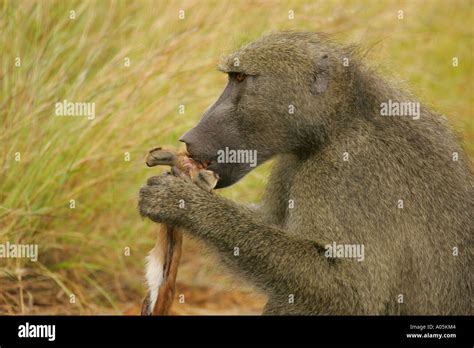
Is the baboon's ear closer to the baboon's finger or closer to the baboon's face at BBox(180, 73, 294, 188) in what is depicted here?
the baboon's face at BBox(180, 73, 294, 188)

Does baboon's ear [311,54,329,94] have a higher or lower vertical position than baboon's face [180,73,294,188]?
higher

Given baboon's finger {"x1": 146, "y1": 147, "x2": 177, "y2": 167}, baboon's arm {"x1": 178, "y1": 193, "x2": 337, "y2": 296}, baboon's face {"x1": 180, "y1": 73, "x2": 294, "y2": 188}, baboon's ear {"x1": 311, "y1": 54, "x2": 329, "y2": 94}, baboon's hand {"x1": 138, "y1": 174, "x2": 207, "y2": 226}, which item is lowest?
baboon's arm {"x1": 178, "y1": 193, "x2": 337, "y2": 296}

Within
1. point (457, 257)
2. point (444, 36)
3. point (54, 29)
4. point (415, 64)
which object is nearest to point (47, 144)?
point (54, 29)

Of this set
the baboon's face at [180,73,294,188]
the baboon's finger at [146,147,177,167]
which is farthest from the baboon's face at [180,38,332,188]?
the baboon's finger at [146,147,177,167]

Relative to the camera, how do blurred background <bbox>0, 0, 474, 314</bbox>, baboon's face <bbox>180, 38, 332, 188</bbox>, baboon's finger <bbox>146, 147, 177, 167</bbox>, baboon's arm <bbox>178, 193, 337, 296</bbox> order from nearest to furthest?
baboon's arm <bbox>178, 193, 337, 296</bbox> → baboon's finger <bbox>146, 147, 177, 167</bbox> → baboon's face <bbox>180, 38, 332, 188</bbox> → blurred background <bbox>0, 0, 474, 314</bbox>

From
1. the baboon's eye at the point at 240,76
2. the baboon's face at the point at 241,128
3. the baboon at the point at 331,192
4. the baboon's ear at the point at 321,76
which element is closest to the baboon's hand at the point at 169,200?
the baboon at the point at 331,192

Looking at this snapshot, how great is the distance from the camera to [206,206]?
471 centimetres

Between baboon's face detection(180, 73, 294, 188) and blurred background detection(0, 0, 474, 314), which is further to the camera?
blurred background detection(0, 0, 474, 314)

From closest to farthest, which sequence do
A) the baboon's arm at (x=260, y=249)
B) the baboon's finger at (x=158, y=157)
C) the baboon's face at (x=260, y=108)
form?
the baboon's arm at (x=260, y=249)
the baboon's finger at (x=158, y=157)
the baboon's face at (x=260, y=108)

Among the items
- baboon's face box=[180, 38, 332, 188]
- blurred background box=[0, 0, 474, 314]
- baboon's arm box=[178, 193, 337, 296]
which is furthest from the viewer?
blurred background box=[0, 0, 474, 314]

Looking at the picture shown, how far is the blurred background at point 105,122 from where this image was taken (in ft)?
19.8

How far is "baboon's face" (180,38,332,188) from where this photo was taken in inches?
192

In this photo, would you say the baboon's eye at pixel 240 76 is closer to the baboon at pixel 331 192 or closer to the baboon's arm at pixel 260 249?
the baboon at pixel 331 192
